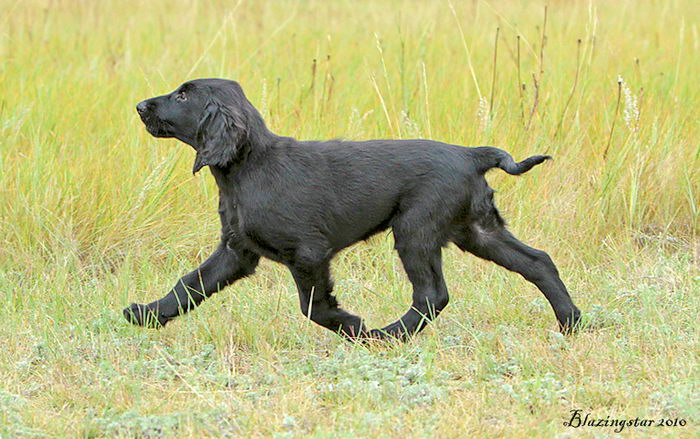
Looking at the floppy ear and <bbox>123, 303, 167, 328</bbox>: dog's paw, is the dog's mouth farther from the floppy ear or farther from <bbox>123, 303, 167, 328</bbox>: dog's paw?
<bbox>123, 303, 167, 328</bbox>: dog's paw

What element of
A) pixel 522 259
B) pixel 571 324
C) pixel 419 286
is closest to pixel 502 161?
pixel 522 259

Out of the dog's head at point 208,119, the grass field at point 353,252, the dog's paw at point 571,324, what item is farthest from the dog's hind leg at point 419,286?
the dog's head at point 208,119

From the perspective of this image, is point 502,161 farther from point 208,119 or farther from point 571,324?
point 208,119

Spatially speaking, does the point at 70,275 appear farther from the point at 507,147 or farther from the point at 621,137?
Answer: the point at 621,137

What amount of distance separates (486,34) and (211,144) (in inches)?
199

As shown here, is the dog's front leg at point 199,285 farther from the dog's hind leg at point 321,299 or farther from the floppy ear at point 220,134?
the floppy ear at point 220,134

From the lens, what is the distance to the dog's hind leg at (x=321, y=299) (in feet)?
13.5

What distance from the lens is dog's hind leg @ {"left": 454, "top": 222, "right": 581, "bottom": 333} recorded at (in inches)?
172

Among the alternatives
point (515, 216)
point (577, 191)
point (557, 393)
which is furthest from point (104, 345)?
point (577, 191)

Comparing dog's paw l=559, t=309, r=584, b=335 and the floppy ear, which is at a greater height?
the floppy ear

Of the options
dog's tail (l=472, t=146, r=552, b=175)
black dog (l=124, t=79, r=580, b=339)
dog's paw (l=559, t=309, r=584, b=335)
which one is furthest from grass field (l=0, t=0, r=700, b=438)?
dog's tail (l=472, t=146, r=552, b=175)

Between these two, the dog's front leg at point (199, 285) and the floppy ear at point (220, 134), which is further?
the dog's front leg at point (199, 285)

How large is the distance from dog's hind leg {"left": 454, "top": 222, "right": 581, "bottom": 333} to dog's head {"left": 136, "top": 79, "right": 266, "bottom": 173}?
1029 millimetres

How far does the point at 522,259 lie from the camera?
14.5ft
